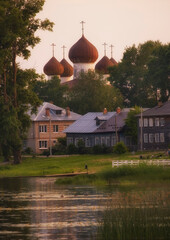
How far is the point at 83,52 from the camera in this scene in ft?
A: 565

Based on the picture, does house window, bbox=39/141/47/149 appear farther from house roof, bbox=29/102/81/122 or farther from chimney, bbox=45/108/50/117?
chimney, bbox=45/108/50/117

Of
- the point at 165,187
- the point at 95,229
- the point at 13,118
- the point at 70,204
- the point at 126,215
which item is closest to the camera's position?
the point at 126,215

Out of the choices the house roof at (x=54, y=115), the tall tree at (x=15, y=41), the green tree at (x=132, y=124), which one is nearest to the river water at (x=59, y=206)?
the tall tree at (x=15, y=41)

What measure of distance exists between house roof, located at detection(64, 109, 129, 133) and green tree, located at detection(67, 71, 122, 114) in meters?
24.8

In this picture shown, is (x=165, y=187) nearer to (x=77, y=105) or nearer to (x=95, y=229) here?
(x=95, y=229)

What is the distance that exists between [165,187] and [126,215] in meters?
24.0

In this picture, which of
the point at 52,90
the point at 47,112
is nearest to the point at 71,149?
the point at 47,112

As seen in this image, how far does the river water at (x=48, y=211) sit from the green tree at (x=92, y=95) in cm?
8458

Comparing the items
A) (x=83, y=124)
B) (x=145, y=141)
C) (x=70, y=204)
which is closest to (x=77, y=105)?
(x=83, y=124)

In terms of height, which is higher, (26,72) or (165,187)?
(26,72)

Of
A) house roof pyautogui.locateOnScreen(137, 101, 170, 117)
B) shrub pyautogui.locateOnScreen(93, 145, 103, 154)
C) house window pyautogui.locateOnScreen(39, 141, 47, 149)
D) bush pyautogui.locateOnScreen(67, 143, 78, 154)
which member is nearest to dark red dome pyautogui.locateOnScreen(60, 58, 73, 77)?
house window pyautogui.locateOnScreen(39, 141, 47, 149)

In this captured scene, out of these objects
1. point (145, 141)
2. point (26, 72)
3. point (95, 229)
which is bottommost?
point (95, 229)

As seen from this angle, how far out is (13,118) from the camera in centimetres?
8656

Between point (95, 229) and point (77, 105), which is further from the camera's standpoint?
point (77, 105)
